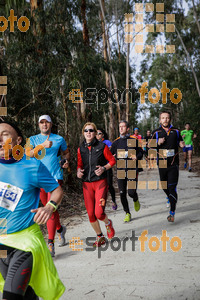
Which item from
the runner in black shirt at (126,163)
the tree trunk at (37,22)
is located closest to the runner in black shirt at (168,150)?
the runner in black shirt at (126,163)

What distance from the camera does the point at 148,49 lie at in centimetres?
2867

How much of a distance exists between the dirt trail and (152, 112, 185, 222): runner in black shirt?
82cm

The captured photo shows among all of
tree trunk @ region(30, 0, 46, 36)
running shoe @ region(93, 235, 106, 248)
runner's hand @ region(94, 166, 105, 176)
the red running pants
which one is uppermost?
tree trunk @ region(30, 0, 46, 36)

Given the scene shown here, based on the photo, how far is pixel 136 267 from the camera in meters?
4.07

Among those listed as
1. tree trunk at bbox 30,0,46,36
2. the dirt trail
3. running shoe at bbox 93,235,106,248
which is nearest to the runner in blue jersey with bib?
the dirt trail

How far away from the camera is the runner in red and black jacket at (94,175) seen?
195 inches

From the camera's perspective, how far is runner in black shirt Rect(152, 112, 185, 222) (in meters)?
6.23

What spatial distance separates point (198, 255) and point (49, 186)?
2802 millimetres

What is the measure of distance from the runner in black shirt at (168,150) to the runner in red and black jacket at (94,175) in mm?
1502

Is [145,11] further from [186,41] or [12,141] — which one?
[12,141]

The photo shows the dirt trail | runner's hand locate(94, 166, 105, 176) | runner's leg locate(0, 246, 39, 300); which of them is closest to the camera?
runner's leg locate(0, 246, 39, 300)

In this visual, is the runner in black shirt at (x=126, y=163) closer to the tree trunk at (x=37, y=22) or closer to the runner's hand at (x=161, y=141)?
the runner's hand at (x=161, y=141)

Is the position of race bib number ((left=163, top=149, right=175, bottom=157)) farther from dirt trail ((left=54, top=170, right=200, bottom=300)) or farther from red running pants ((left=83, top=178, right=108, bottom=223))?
red running pants ((left=83, top=178, right=108, bottom=223))

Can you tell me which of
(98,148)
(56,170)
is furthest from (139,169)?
(56,170)
